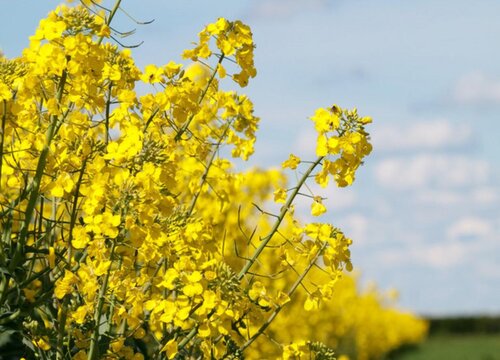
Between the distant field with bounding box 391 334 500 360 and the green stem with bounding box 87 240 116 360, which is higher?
the distant field with bounding box 391 334 500 360

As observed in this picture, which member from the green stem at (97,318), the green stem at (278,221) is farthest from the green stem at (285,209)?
the green stem at (97,318)

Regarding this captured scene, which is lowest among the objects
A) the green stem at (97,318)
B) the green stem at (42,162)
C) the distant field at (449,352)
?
the green stem at (97,318)

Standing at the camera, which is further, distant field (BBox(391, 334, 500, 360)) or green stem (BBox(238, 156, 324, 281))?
distant field (BBox(391, 334, 500, 360))

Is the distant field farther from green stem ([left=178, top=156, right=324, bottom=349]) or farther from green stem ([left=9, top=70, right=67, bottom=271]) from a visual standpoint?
green stem ([left=9, top=70, right=67, bottom=271])

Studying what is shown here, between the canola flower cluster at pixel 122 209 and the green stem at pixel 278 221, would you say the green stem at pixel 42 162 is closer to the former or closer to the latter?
the canola flower cluster at pixel 122 209

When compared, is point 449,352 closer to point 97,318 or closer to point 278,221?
point 278,221

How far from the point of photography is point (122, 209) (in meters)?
2.93

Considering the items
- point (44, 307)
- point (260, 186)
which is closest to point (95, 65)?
point (44, 307)

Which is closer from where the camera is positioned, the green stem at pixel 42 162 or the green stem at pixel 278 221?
the green stem at pixel 42 162

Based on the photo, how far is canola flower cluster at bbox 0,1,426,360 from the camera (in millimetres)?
2918

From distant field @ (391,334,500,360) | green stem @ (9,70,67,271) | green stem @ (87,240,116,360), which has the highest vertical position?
distant field @ (391,334,500,360)

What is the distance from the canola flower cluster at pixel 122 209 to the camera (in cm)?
292

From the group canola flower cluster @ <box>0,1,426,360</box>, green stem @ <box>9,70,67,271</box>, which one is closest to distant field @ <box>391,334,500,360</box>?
canola flower cluster @ <box>0,1,426,360</box>

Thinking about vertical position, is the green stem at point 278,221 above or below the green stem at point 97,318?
above
